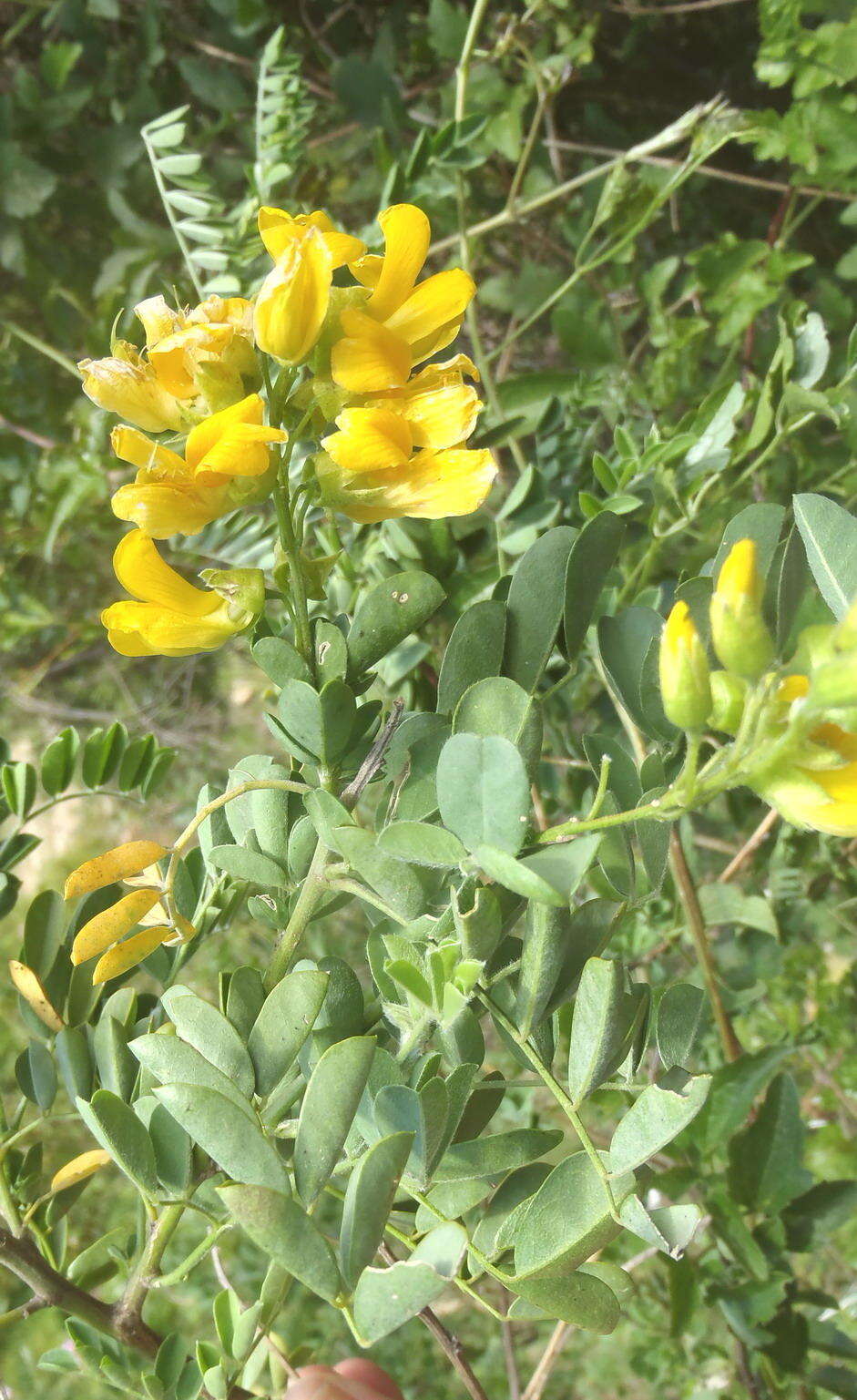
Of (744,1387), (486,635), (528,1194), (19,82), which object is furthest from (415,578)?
(19,82)

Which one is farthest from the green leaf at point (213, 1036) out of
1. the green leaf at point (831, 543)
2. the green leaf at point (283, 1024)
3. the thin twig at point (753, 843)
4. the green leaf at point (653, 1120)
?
the thin twig at point (753, 843)

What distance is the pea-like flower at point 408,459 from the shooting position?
0.91 feet

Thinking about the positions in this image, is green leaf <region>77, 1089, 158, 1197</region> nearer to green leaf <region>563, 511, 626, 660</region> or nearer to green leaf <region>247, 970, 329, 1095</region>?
green leaf <region>247, 970, 329, 1095</region>

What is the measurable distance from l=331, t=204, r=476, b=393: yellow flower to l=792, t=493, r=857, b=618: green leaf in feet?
0.37

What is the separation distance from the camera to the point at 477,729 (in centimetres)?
28

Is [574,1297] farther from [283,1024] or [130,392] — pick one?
[130,392]

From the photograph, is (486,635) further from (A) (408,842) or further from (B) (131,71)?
(B) (131,71)

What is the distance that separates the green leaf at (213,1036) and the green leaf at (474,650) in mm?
112

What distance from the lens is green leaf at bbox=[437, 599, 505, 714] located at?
30 cm

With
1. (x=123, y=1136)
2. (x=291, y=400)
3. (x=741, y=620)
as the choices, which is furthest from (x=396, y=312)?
(x=123, y=1136)

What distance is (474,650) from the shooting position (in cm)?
31

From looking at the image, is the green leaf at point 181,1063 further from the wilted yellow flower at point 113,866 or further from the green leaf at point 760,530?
the green leaf at point 760,530

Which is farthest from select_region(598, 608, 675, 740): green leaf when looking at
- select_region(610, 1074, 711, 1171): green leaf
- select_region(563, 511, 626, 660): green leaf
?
select_region(610, 1074, 711, 1171): green leaf

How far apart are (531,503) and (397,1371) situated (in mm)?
1022
